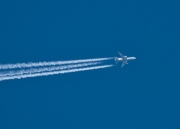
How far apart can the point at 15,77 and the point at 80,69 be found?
17678mm

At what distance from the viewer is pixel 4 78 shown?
50.1 meters

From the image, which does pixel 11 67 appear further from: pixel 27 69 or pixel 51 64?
pixel 51 64

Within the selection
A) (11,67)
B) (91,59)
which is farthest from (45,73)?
(91,59)

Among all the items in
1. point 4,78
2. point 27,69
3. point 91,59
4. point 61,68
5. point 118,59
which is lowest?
point 4,78

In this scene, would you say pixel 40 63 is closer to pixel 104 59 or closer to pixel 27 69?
pixel 27 69

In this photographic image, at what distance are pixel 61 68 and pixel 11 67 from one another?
1126 cm

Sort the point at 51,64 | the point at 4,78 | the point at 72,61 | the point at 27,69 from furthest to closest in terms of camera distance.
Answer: the point at 72,61
the point at 51,64
the point at 27,69
the point at 4,78

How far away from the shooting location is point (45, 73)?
5828 cm

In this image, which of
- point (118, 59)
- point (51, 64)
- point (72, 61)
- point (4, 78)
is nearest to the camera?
point (4, 78)

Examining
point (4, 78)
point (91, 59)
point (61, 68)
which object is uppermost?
point (91, 59)

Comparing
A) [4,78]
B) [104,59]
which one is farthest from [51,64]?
[104,59]

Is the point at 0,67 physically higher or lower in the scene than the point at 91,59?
lower

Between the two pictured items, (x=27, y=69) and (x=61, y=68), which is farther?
(x=61, y=68)

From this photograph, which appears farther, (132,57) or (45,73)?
(132,57)
